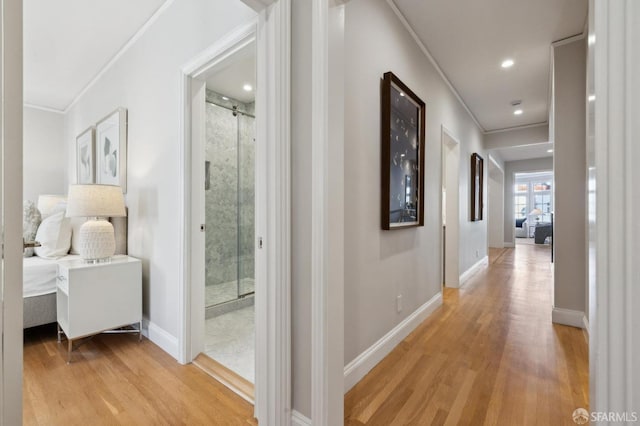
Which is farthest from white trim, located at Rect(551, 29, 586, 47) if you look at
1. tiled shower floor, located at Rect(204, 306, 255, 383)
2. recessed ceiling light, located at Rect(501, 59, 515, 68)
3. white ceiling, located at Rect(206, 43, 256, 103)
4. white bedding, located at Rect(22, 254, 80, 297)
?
white bedding, located at Rect(22, 254, 80, 297)

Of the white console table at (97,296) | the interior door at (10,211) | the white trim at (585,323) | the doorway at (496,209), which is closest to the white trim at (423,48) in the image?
the interior door at (10,211)

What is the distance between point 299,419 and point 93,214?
6.93ft

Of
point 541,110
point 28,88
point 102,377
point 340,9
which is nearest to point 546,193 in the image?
point 541,110

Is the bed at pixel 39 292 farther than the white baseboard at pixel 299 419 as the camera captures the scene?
Yes

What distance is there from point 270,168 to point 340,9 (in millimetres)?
796

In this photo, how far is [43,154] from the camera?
13.8ft

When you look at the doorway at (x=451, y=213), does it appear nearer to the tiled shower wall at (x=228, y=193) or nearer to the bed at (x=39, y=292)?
the tiled shower wall at (x=228, y=193)

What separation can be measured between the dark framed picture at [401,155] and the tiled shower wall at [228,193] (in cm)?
192

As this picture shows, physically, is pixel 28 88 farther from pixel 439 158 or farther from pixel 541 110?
pixel 541 110

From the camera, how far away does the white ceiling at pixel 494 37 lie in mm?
2252

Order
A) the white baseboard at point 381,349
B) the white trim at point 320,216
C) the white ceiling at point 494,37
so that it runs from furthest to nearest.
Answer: the white ceiling at point 494,37 → the white baseboard at point 381,349 → the white trim at point 320,216

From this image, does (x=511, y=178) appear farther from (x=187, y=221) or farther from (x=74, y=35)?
(x=74, y=35)

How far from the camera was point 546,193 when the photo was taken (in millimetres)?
11109

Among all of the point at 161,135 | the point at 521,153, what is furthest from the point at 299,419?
the point at 521,153
